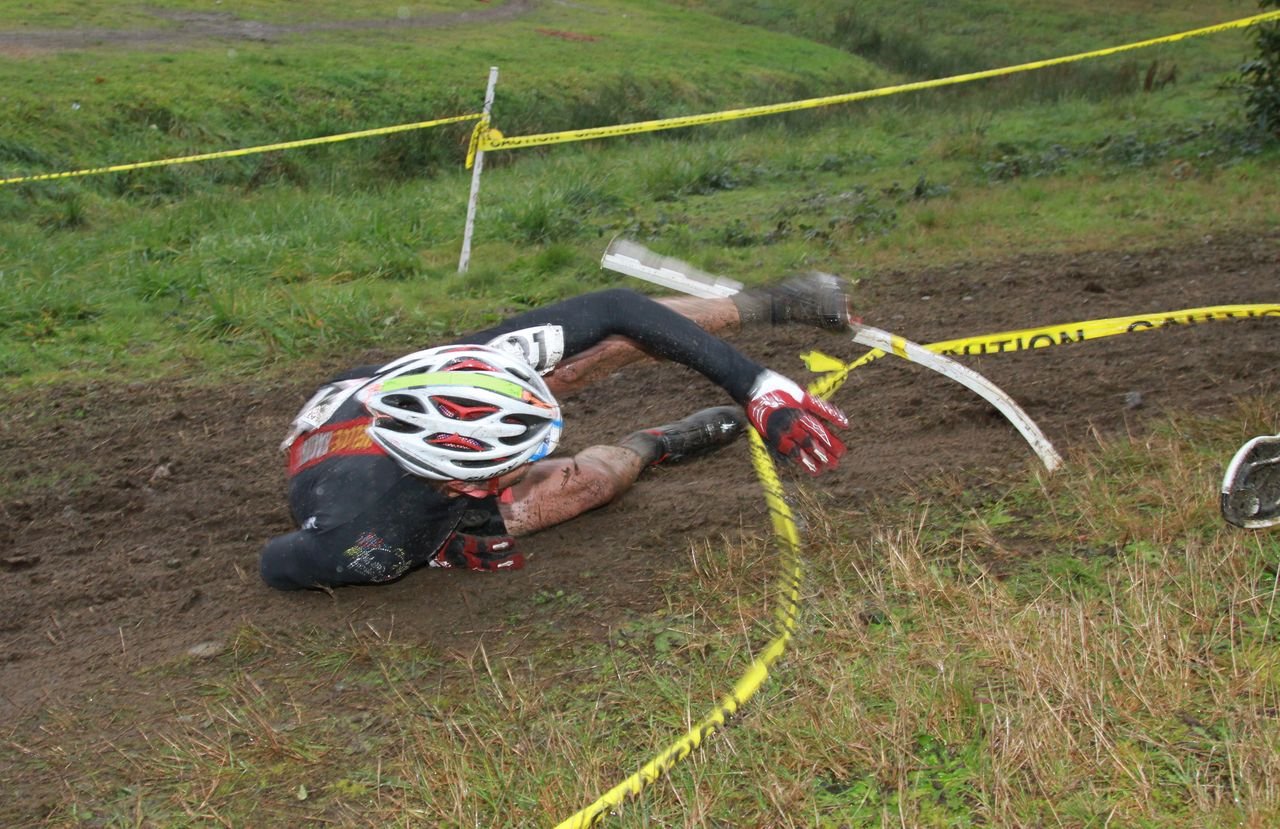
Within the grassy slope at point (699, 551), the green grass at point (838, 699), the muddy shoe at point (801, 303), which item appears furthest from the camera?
the muddy shoe at point (801, 303)

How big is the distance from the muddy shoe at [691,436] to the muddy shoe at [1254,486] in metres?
2.65

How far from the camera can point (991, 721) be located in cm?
339

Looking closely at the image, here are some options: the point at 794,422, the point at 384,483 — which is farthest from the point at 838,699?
the point at 384,483

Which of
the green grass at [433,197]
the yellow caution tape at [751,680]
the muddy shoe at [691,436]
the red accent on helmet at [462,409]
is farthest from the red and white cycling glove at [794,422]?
the green grass at [433,197]

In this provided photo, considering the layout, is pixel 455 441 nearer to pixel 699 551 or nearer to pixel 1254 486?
pixel 699 551

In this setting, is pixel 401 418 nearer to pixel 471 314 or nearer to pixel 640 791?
pixel 640 791

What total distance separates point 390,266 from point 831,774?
741cm

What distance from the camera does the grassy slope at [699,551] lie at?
11.0ft

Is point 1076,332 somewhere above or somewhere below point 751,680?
above

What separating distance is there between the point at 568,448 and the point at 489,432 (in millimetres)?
2354

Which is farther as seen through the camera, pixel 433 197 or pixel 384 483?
pixel 433 197

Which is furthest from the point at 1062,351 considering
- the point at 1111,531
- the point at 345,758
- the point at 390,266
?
the point at 390,266

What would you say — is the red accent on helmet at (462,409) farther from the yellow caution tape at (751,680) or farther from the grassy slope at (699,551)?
the yellow caution tape at (751,680)

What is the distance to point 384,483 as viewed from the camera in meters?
4.44
